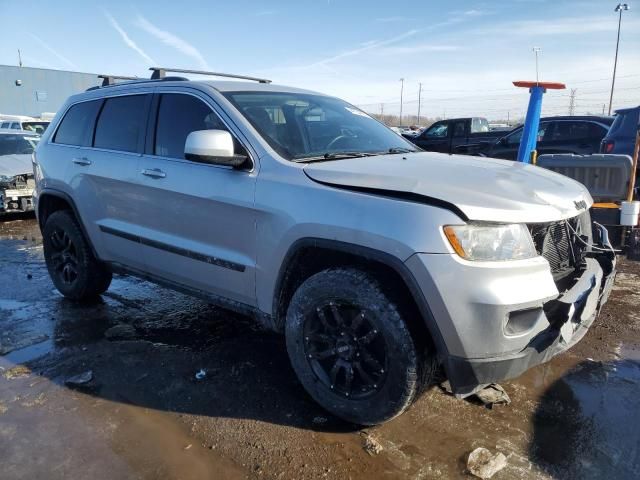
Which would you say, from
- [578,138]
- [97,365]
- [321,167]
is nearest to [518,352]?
[321,167]

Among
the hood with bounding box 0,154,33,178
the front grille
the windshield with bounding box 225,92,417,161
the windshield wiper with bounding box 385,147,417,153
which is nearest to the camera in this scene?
the front grille

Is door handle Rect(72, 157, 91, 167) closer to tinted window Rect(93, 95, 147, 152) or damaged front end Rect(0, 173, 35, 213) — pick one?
tinted window Rect(93, 95, 147, 152)

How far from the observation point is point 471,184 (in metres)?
2.50

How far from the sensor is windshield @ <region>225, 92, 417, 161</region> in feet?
10.2

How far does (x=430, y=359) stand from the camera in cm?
252

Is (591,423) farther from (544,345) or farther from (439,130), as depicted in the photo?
(439,130)

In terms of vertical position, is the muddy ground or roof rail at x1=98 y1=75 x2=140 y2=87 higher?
roof rail at x1=98 y1=75 x2=140 y2=87

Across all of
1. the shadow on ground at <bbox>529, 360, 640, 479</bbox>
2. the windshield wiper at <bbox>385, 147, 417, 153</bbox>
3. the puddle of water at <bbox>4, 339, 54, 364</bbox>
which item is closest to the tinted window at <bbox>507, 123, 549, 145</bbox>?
the windshield wiper at <bbox>385, 147, 417, 153</bbox>

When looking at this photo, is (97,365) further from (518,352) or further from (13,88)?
(13,88)

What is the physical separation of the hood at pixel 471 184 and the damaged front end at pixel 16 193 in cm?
809

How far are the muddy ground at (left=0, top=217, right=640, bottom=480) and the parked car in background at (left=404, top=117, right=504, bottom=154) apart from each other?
936cm

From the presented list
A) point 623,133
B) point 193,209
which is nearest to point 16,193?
point 193,209

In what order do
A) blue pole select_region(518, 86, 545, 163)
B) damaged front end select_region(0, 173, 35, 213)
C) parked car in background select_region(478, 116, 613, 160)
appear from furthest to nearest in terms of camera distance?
parked car in background select_region(478, 116, 613, 160) < damaged front end select_region(0, 173, 35, 213) < blue pole select_region(518, 86, 545, 163)

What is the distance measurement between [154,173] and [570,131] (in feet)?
32.5
